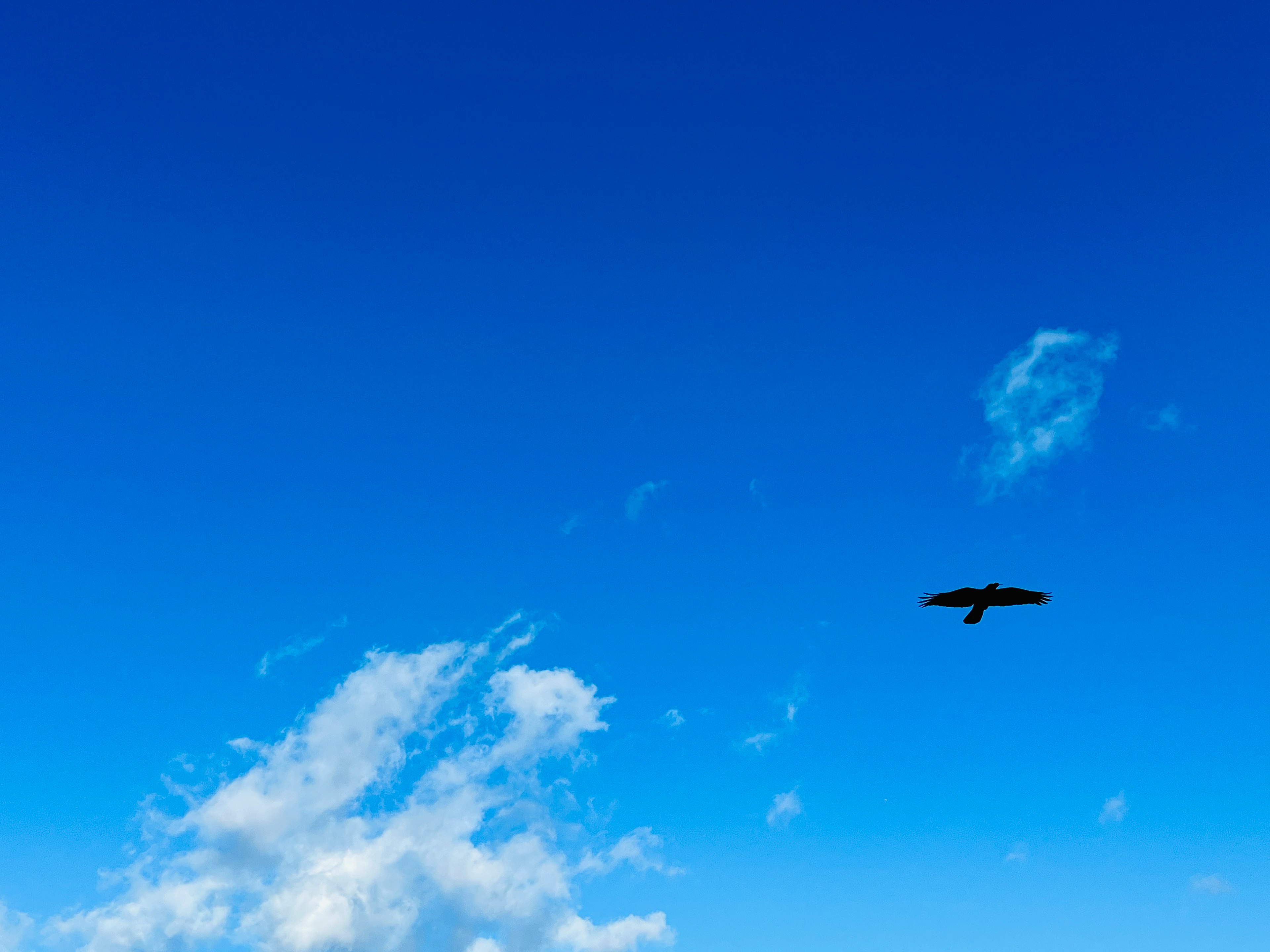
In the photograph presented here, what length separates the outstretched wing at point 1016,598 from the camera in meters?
68.4

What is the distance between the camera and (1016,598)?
68.9m

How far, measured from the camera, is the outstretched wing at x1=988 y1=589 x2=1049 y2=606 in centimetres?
6844

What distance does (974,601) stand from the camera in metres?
69.5
